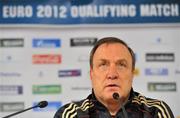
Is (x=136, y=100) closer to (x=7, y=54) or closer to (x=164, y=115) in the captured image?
(x=164, y=115)

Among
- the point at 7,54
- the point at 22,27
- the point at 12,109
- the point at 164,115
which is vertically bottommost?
the point at 12,109

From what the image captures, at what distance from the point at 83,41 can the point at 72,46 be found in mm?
88

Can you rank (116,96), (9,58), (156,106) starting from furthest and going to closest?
(9,58), (156,106), (116,96)

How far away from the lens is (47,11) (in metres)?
3.00

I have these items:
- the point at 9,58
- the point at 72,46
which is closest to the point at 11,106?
the point at 9,58

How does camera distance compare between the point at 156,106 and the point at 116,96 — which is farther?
Result: the point at 156,106

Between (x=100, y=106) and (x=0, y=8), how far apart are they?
5.43 feet

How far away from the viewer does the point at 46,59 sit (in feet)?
9.77

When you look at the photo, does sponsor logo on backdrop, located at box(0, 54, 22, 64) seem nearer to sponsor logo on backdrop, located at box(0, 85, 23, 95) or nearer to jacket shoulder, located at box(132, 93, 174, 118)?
sponsor logo on backdrop, located at box(0, 85, 23, 95)

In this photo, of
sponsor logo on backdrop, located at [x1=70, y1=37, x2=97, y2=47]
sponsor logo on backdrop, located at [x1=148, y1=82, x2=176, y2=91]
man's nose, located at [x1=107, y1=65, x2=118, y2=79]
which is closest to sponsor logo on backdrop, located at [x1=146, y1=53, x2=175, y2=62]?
sponsor logo on backdrop, located at [x1=148, y1=82, x2=176, y2=91]

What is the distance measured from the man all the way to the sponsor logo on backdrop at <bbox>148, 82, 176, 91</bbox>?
1340mm

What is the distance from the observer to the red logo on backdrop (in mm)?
2975

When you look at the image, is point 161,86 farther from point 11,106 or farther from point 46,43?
point 11,106

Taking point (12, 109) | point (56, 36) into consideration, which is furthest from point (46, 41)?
point (12, 109)
